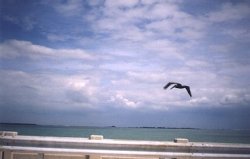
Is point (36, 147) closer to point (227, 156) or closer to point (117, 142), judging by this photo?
point (117, 142)

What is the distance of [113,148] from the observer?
509 cm

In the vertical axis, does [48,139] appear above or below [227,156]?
above

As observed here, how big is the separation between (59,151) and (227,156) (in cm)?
275

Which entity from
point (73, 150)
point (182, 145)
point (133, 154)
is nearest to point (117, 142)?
point (133, 154)

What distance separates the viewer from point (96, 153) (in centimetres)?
504

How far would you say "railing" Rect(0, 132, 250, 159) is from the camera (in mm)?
5043

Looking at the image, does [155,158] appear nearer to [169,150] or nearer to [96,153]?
[169,150]

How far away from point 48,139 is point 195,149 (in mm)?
2440

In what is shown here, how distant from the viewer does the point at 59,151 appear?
5043 mm

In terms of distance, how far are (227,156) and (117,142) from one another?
5.98 feet

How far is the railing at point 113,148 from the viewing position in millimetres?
5043

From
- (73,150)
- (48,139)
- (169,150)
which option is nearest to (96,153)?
(73,150)

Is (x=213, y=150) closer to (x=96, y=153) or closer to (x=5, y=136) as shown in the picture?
(x=96, y=153)

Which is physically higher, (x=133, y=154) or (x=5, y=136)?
(x=5, y=136)
